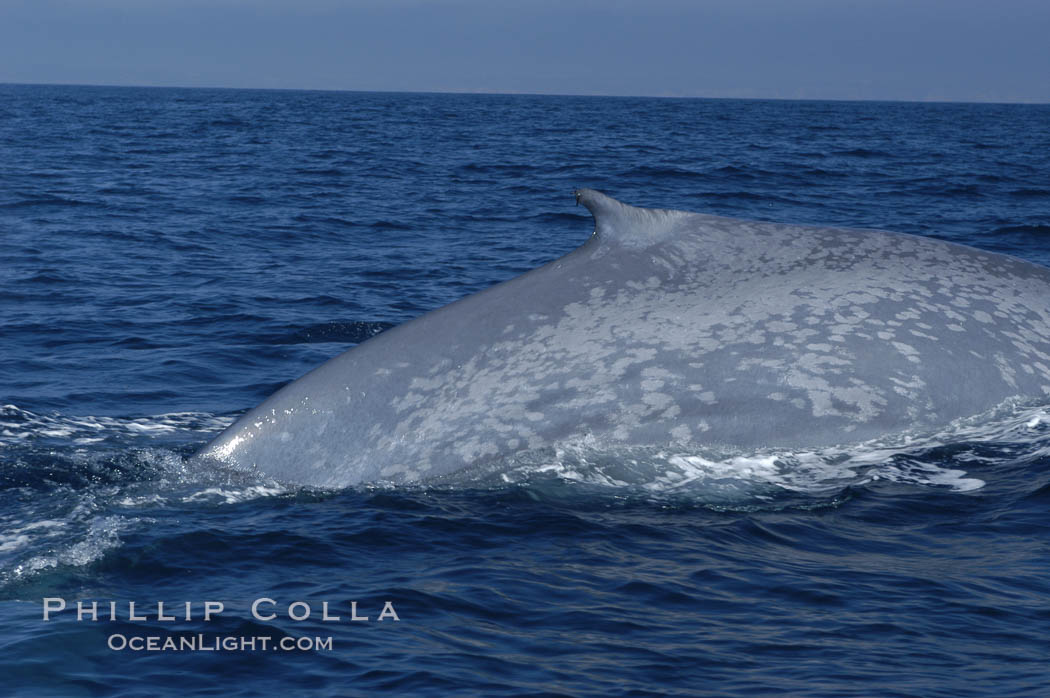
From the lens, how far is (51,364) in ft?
44.5

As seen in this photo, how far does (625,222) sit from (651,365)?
96 centimetres

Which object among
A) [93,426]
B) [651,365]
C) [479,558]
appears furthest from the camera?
[93,426]

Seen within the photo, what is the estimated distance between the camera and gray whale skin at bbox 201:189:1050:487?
27.3 ft

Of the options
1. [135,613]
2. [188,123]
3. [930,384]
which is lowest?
[135,613]

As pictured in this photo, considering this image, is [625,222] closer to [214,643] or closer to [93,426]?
[214,643]

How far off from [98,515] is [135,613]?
1779mm

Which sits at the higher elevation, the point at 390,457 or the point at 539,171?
the point at 539,171

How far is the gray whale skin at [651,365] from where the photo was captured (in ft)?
27.3

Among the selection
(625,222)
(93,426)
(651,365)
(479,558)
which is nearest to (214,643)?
(479,558)

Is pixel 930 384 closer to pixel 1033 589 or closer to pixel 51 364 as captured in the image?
pixel 1033 589

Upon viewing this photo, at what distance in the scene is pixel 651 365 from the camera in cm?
844

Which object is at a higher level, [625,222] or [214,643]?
[625,222]

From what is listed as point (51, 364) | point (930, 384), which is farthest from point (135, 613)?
point (51, 364)

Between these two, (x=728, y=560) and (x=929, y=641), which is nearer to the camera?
(x=929, y=641)
